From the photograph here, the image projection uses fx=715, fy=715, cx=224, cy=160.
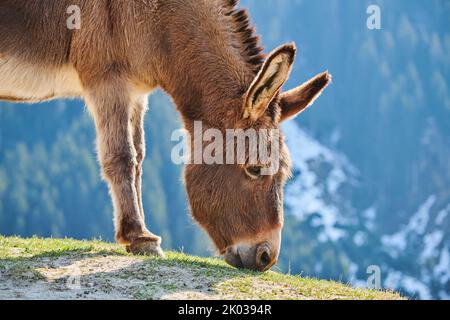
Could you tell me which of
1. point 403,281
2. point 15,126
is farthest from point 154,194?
point 403,281

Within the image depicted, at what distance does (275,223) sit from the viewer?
8.27 metres

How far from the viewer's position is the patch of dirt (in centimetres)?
698

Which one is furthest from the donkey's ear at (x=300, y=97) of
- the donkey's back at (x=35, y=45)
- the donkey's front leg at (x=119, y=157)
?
the donkey's back at (x=35, y=45)

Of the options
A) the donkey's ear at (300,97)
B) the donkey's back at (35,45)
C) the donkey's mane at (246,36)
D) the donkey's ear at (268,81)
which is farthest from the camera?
the donkey's back at (35,45)

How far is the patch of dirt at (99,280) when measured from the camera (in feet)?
22.9

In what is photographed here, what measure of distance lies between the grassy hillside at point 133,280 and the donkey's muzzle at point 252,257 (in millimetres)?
116

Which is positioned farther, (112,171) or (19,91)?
(19,91)

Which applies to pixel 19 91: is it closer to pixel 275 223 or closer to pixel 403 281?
pixel 275 223

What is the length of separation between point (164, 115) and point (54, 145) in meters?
27.0

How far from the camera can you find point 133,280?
295 inches

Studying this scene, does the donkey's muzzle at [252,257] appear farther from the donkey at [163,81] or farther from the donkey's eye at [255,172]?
the donkey's eye at [255,172]

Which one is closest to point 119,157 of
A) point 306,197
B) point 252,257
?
point 252,257

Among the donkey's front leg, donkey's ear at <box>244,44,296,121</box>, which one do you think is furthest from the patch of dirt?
donkey's ear at <box>244,44,296,121</box>

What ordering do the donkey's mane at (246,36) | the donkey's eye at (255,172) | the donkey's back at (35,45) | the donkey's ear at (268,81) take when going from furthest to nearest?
the donkey's back at (35,45), the donkey's mane at (246,36), the donkey's eye at (255,172), the donkey's ear at (268,81)
